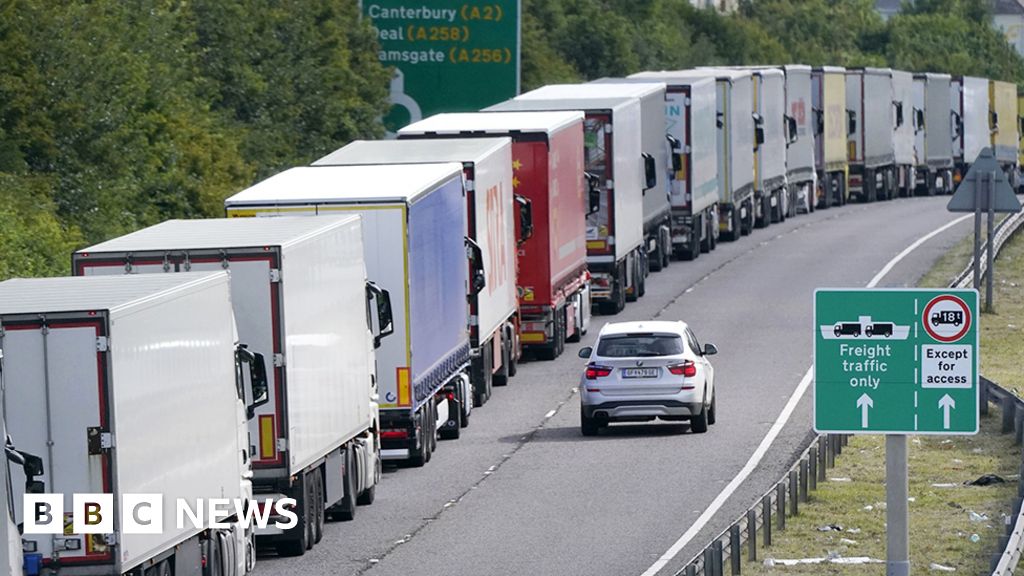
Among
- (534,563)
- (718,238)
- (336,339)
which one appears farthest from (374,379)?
(718,238)

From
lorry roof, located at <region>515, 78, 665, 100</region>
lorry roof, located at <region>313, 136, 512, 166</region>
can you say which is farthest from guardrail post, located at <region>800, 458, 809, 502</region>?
lorry roof, located at <region>515, 78, 665, 100</region>

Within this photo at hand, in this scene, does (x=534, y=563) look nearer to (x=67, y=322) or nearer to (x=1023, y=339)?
(x=67, y=322)

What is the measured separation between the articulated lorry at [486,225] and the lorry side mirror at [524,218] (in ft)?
0.05

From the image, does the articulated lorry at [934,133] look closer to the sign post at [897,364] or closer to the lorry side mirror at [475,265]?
the lorry side mirror at [475,265]

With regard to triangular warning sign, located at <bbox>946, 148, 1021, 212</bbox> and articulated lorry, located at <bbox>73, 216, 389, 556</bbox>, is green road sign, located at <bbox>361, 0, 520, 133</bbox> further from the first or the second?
articulated lorry, located at <bbox>73, 216, 389, 556</bbox>

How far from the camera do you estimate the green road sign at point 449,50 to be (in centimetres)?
3584

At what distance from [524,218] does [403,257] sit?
1028cm

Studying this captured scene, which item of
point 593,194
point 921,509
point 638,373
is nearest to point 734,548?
point 921,509

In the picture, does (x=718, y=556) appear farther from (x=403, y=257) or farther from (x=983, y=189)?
(x=983, y=189)

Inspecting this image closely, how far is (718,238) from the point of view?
59656 millimetres

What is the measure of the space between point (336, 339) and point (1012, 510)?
6619 millimetres

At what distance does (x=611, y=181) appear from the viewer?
41594 millimetres

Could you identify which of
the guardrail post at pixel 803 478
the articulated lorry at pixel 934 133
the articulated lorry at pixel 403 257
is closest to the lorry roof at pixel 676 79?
the articulated lorry at pixel 403 257

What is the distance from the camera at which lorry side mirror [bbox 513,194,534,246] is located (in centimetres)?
3553
